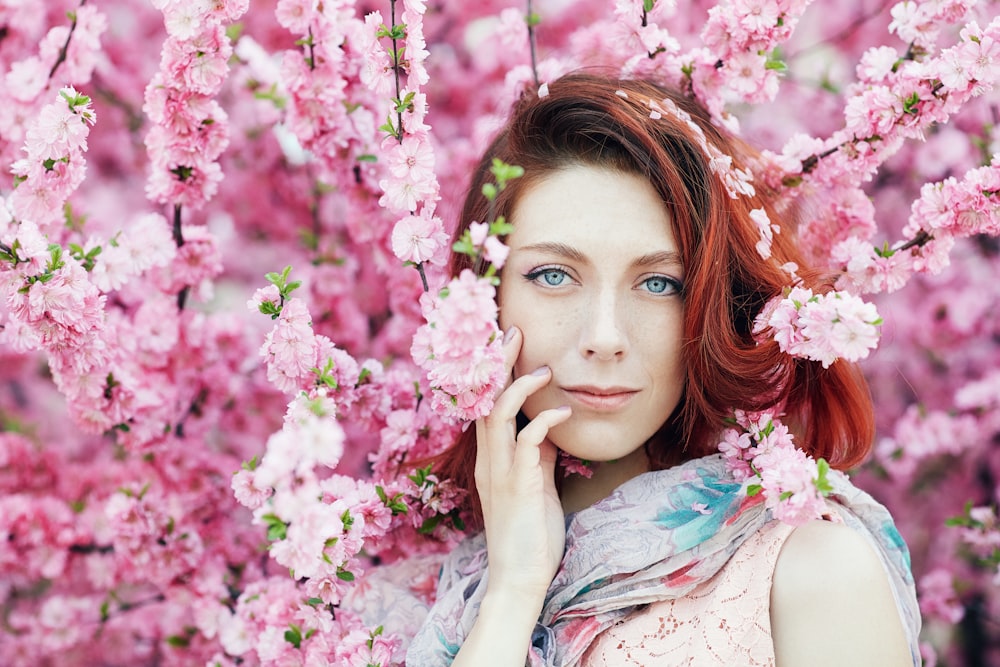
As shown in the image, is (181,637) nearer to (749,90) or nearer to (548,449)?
(548,449)

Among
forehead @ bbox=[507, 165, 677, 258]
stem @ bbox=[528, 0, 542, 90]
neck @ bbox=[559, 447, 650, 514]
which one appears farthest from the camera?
stem @ bbox=[528, 0, 542, 90]

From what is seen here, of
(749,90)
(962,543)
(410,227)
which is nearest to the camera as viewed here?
(410,227)

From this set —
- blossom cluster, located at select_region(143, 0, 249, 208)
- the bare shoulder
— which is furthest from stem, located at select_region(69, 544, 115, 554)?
the bare shoulder

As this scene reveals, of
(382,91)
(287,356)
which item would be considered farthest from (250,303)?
(382,91)

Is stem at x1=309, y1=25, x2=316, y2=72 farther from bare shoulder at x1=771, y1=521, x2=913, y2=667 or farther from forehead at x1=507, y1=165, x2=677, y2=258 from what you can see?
bare shoulder at x1=771, y1=521, x2=913, y2=667

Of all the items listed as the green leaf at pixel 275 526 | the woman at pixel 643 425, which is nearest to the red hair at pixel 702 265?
the woman at pixel 643 425

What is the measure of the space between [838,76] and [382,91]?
1.95m

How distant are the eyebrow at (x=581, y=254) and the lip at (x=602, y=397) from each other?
19 cm

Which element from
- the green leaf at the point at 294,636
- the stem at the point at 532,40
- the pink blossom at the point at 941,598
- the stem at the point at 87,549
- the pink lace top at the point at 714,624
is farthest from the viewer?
the pink blossom at the point at 941,598

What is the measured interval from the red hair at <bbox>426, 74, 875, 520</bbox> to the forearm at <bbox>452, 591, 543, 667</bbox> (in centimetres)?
32

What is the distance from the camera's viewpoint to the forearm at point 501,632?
50.4 inches

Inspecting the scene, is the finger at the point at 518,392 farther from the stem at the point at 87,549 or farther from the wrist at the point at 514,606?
the stem at the point at 87,549

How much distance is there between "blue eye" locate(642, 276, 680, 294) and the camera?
1.38 metres

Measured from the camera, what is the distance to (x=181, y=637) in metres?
2.05
